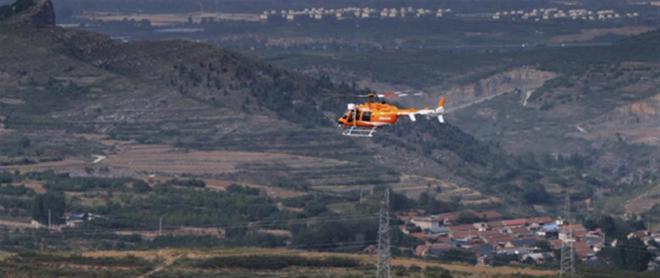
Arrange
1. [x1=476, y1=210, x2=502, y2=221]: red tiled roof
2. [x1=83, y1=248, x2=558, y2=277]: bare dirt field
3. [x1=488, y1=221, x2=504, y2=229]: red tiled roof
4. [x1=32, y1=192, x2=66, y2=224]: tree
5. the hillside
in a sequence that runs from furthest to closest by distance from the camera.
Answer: the hillside < [x1=476, y1=210, x2=502, y2=221]: red tiled roof < [x1=488, y1=221, x2=504, y2=229]: red tiled roof < [x1=32, y1=192, x2=66, y2=224]: tree < [x1=83, y1=248, x2=558, y2=277]: bare dirt field

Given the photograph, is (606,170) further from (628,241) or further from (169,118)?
(628,241)

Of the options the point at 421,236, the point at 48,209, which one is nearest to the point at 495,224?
the point at 421,236

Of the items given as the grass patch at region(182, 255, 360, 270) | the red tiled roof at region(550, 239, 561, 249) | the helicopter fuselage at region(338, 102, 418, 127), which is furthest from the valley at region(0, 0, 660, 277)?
the helicopter fuselage at region(338, 102, 418, 127)

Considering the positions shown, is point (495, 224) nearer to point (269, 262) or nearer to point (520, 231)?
point (520, 231)

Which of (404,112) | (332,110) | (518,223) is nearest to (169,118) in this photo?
(332,110)

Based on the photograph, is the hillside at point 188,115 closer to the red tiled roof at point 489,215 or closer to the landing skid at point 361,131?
the red tiled roof at point 489,215

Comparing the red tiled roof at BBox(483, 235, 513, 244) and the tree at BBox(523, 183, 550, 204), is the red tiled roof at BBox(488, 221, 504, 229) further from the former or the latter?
the tree at BBox(523, 183, 550, 204)

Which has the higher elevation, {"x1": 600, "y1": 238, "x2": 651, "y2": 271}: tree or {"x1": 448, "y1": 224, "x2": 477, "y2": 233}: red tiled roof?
{"x1": 600, "y1": 238, "x2": 651, "y2": 271}: tree
